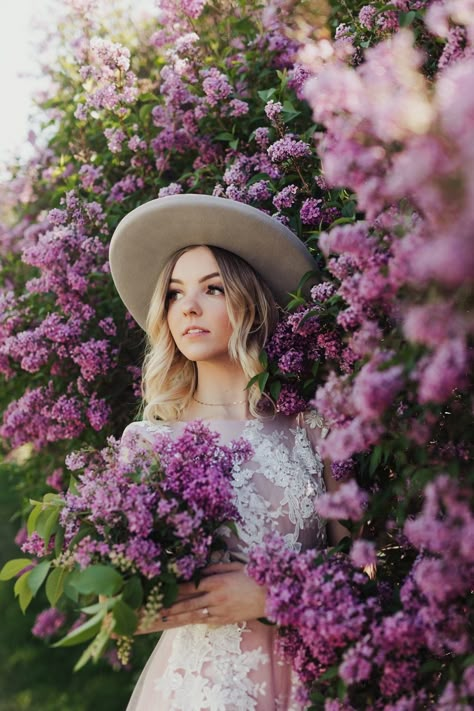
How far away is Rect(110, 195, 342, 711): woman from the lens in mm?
2115

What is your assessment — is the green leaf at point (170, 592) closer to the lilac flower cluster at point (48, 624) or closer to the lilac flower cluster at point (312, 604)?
the lilac flower cluster at point (312, 604)

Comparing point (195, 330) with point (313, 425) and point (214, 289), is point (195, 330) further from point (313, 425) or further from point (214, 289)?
point (313, 425)

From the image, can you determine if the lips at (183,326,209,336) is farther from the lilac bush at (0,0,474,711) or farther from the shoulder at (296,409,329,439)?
the shoulder at (296,409,329,439)

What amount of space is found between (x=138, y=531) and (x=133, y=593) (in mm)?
142

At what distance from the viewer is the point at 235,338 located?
256 centimetres

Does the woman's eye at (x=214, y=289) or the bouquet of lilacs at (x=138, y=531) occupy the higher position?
the woman's eye at (x=214, y=289)

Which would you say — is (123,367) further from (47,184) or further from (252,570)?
(252,570)

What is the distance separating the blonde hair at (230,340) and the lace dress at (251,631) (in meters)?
0.14

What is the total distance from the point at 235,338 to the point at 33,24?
2573mm

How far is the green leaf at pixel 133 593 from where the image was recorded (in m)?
1.73

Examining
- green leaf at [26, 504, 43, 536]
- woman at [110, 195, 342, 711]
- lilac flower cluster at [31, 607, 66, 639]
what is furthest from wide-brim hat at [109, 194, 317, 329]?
lilac flower cluster at [31, 607, 66, 639]

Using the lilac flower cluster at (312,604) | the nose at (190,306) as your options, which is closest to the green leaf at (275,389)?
the nose at (190,306)

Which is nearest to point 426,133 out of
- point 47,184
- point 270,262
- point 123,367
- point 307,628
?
point 307,628

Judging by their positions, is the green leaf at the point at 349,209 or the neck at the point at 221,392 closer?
the green leaf at the point at 349,209
